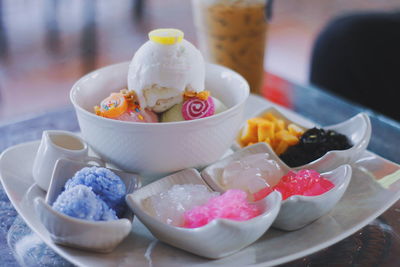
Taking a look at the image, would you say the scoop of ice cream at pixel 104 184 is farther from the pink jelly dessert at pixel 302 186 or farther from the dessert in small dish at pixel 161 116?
the pink jelly dessert at pixel 302 186

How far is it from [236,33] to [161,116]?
0.49 metres

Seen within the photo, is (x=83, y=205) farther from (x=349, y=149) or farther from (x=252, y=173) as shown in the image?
(x=349, y=149)

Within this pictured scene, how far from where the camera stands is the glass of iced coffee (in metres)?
1.24

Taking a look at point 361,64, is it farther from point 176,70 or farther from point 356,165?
point 176,70

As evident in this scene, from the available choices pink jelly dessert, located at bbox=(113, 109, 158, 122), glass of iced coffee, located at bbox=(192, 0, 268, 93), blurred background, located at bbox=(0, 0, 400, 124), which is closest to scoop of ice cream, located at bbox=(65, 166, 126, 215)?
pink jelly dessert, located at bbox=(113, 109, 158, 122)

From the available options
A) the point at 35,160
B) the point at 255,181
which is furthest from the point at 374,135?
the point at 35,160

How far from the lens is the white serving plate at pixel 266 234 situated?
63 centimetres

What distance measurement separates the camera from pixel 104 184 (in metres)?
0.67

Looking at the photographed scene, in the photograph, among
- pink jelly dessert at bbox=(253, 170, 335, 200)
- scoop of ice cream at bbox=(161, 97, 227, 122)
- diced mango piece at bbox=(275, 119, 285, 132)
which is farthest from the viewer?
diced mango piece at bbox=(275, 119, 285, 132)

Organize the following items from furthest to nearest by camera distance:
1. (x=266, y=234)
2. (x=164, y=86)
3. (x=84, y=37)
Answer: (x=84, y=37) < (x=164, y=86) < (x=266, y=234)

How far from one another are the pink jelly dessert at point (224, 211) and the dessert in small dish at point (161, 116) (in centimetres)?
12

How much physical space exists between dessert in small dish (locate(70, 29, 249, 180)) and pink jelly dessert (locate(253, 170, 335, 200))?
0.37 ft

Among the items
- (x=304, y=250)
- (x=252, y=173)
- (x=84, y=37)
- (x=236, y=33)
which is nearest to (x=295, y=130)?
(x=252, y=173)

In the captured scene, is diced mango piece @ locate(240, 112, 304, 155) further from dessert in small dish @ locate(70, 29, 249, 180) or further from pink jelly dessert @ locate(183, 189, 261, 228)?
pink jelly dessert @ locate(183, 189, 261, 228)
